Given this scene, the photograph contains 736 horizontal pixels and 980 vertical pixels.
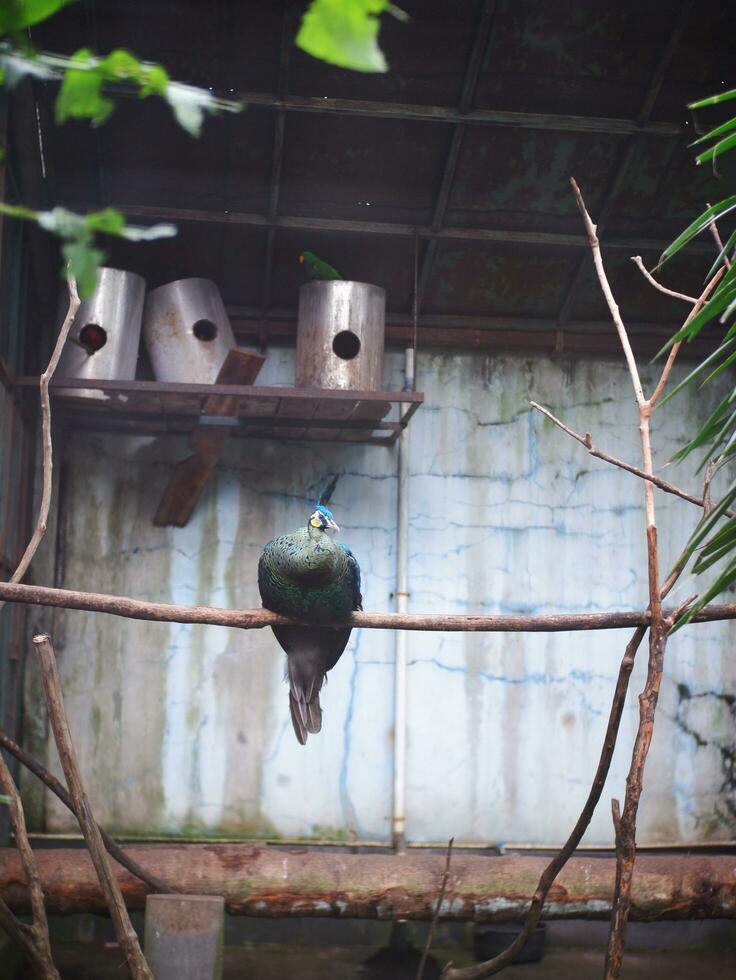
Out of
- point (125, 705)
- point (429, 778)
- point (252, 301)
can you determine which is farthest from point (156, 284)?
point (429, 778)

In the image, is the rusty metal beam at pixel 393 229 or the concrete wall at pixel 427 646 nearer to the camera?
the rusty metal beam at pixel 393 229

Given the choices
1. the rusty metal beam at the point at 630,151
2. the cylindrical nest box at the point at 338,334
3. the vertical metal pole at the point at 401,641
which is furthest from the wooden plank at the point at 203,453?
the rusty metal beam at the point at 630,151

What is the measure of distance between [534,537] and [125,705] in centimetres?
219

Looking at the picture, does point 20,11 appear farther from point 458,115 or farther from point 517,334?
point 517,334

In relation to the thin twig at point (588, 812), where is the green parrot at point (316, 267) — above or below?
above

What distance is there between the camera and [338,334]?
16.3 feet

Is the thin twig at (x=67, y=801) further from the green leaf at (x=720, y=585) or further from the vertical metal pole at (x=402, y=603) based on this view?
the green leaf at (x=720, y=585)

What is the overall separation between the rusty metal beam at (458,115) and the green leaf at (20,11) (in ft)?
13.8

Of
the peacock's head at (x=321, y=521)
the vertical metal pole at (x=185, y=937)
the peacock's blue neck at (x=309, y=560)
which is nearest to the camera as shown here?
the vertical metal pole at (x=185, y=937)

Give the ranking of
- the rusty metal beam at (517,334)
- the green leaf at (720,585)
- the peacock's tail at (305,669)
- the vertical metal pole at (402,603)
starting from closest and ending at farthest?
the green leaf at (720,585) < the peacock's tail at (305,669) < the vertical metal pole at (402,603) < the rusty metal beam at (517,334)

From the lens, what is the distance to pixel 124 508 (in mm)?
5352

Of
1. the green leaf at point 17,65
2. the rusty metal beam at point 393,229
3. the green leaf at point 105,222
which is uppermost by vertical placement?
the rusty metal beam at point 393,229

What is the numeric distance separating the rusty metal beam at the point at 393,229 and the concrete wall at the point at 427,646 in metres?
0.72

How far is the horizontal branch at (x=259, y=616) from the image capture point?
288 centimetres
